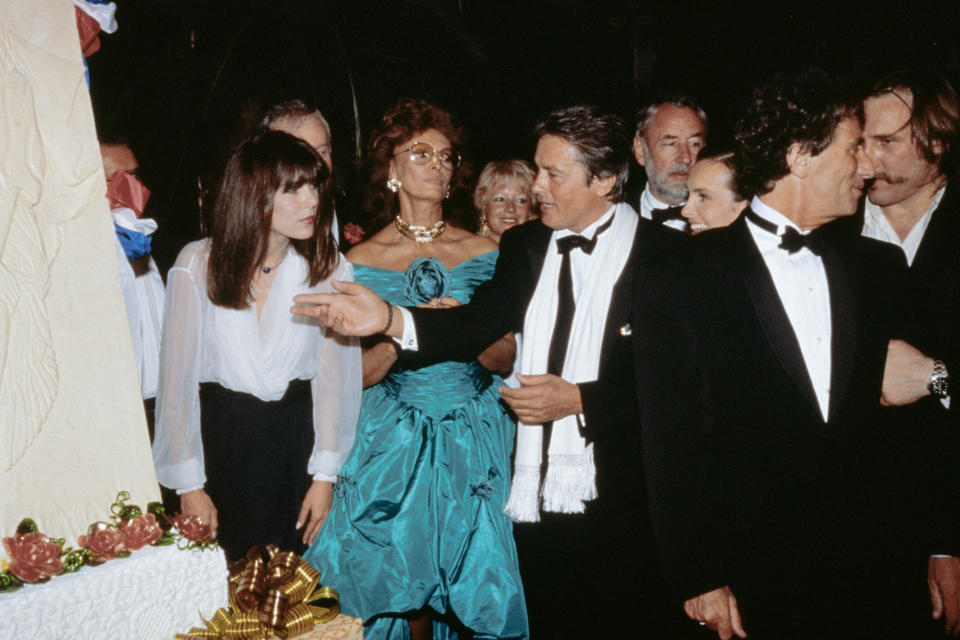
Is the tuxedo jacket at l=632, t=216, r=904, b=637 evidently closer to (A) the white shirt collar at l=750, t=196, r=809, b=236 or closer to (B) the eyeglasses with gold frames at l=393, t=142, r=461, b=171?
(A) the white shirt collar at l=750, t=196, r=809, b=236

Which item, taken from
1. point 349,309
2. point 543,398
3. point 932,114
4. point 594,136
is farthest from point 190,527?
point 932,114

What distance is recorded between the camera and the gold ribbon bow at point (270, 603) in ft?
5.20

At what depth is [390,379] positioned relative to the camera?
2.84 m

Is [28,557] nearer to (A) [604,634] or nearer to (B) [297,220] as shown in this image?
(B) [297,220]

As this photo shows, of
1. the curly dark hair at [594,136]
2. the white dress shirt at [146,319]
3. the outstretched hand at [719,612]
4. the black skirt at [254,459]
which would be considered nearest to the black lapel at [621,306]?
the curly dark hair at [594,136]

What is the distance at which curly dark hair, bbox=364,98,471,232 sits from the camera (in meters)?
2.94

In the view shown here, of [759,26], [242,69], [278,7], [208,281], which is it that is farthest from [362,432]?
[759,26]

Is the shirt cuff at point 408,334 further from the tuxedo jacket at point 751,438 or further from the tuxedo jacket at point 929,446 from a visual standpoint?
the tuxedo jacket at point 929,446

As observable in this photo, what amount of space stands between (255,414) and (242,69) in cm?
173

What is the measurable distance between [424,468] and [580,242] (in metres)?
0.93

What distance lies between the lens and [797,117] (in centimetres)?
193

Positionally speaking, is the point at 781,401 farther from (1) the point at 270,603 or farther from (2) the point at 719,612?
(1) the point at 270,603

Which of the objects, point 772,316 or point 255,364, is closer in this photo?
point 772,316

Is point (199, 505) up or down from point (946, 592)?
up
